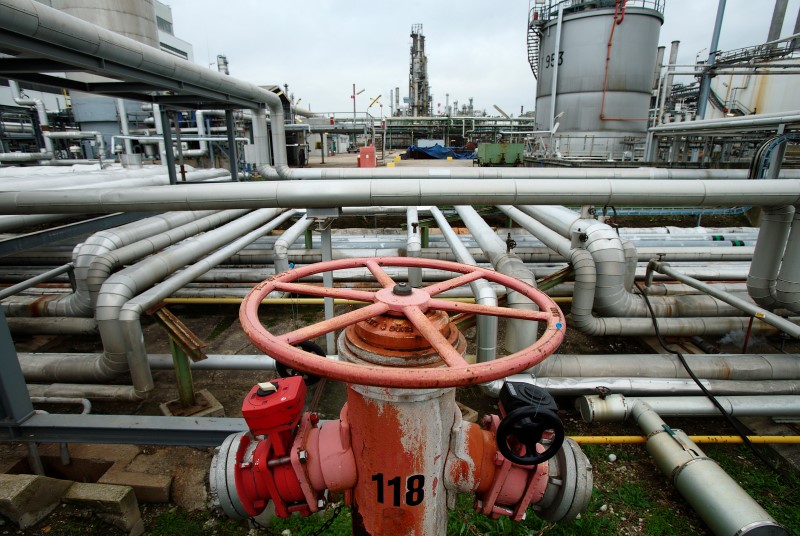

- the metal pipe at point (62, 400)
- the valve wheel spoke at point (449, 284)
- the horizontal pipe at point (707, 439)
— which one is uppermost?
the valve wheel spoke at point (449, 284)

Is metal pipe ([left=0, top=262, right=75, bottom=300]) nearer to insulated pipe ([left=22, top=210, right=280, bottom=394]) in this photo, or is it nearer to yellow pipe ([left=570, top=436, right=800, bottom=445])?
insulated pipe ([left=22, top=210, right=280, bottom=394])

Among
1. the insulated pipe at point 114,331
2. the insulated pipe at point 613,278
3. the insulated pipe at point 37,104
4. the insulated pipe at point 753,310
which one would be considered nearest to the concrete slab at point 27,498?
the insulated pipe at point 114,331

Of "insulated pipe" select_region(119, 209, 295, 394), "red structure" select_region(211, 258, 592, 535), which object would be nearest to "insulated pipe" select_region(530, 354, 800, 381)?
"red structure" select_region(211, 258, 592, 535)

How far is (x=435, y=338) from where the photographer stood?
3.74 feet

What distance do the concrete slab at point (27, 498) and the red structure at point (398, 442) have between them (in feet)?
6.32

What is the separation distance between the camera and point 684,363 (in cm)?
350

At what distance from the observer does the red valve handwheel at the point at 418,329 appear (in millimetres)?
941

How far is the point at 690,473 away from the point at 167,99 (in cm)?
716

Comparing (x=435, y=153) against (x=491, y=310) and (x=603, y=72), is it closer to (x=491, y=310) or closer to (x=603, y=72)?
(x=603, y=72)

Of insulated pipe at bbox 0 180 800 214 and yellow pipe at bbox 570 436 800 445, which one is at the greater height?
insulated pipe at bbox 0 180 800 214

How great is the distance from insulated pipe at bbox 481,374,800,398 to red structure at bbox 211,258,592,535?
1820 mm

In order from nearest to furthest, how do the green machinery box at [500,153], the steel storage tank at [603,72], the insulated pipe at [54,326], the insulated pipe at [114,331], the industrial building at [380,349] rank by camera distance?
1. the industrial building at [380,349]
2. the insulated pipe at [114,331]
3. the insulated pipe at [54,326]
4. the steel storage tank at [603,72]
5. the green machinery box at [500,153]

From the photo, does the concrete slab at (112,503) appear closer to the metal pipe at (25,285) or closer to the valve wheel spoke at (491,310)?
the metal pipe at (25,285)

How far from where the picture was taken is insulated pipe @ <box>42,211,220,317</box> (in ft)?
12.2
